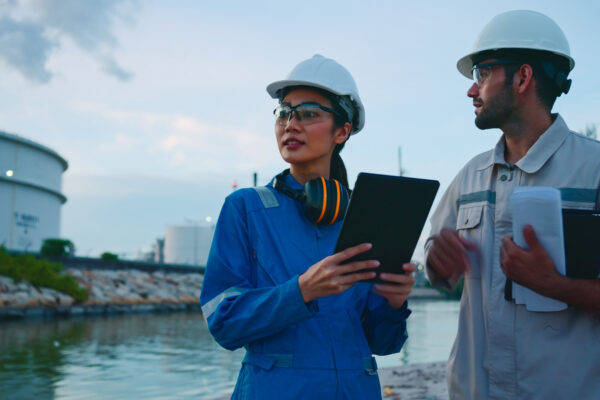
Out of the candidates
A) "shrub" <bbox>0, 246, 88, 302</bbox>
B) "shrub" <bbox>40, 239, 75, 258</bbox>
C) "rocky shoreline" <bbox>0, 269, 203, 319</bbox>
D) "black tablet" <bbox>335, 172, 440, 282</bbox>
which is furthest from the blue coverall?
"shrub" <bbox>40, 239, 75, 258</bbox>

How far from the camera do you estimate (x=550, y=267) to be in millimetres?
1823

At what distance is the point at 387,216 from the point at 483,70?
3.11 ft

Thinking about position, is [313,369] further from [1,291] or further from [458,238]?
[1,291]

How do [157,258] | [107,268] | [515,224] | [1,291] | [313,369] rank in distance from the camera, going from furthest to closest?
[157,258] → [107,268] → [1,291] → [313,369] → [515,224]

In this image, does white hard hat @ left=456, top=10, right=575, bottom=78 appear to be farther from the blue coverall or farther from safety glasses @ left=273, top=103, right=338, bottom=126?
the blue coverall

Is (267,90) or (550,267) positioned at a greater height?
(267,90)

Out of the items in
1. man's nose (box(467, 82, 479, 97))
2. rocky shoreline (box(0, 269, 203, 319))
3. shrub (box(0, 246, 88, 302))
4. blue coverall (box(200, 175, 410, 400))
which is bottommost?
rocky shoreline (box(0, 269, 203, 319))

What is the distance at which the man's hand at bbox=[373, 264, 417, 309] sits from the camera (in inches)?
77.2

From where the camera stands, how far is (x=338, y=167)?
2668 millimetres

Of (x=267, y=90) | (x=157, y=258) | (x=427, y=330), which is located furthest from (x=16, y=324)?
(x=157, y=258)

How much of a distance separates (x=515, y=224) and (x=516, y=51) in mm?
888

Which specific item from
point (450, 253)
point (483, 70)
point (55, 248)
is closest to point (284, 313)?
point (450, 253)

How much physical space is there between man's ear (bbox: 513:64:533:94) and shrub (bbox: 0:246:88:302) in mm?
22430

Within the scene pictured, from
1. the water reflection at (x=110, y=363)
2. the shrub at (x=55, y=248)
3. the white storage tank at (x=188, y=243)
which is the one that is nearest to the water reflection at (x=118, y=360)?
the water reflection at (x=110, y=363)
